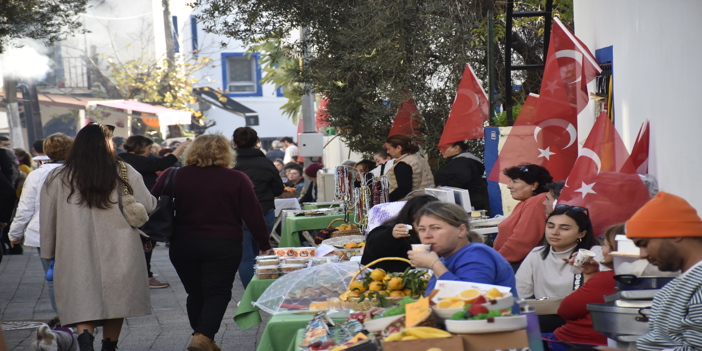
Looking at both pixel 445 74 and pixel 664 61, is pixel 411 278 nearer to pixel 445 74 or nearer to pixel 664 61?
pixel 664 61

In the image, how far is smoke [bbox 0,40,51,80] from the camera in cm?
2588

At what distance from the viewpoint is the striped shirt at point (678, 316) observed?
3543 mm

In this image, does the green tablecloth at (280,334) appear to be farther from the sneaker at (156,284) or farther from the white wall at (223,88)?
the white wall at (223,88)

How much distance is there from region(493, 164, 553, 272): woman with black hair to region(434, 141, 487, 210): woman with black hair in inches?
103

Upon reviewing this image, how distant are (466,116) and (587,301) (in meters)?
5.40

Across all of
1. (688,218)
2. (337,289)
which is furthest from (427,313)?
(337,289)

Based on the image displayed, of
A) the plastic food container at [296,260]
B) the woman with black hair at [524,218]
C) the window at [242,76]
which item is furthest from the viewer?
the window at [242,76]

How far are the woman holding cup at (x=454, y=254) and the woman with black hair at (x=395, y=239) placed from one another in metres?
1.20

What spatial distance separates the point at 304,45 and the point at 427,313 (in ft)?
36.0

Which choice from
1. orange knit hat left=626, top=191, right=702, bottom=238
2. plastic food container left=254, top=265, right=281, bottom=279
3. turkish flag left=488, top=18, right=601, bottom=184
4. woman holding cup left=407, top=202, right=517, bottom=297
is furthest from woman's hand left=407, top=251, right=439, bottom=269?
turkish flag left=488, top=18, right=601, bottom=184

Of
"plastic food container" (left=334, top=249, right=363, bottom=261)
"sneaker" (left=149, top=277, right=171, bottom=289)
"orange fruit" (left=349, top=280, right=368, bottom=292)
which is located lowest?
"sneaker" (left=149, top=277, right=171, bottom=289)

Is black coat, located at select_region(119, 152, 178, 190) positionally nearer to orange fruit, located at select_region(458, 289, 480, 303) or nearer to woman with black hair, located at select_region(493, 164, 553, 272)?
woman with black hair, located at select_region(493, 164, 553, 272)

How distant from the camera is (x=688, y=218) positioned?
3639 mm

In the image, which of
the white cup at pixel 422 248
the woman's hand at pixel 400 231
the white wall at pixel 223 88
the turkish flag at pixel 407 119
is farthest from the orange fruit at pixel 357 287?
the white wall at pixel 223 88
